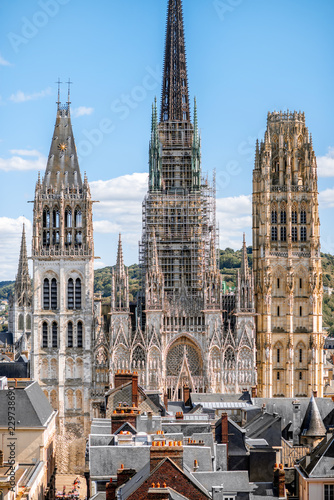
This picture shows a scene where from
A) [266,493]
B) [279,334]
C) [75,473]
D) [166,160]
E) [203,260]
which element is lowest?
[75,473]

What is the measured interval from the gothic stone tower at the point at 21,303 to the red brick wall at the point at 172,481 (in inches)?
5365

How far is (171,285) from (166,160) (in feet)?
47.4

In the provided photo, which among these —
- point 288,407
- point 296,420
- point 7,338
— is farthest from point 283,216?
point 7,338

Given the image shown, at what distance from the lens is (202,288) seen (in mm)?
102125

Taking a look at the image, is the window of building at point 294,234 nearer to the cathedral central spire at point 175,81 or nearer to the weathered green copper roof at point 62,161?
the cathedral central spire at point 175,81

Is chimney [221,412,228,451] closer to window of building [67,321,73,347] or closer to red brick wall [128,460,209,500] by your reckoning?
red brick wall [128,460,209,500]

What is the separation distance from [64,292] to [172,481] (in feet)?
204

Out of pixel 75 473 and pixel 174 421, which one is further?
pixel 75 473

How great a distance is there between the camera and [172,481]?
38031mm

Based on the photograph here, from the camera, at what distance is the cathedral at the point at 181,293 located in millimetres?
98125

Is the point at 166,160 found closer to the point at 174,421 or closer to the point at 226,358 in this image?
the point at 226,358

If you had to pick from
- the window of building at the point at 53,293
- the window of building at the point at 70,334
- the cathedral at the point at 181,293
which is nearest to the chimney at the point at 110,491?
the cathedral at the point at 181,293

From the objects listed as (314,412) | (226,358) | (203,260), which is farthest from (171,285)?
(314,412)

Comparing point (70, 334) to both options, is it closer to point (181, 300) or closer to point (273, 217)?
point (181, 300)
